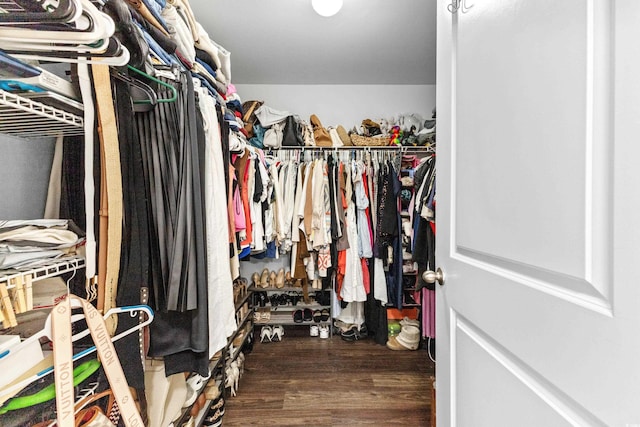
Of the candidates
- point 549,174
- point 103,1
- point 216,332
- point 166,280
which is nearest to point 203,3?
point 103,1

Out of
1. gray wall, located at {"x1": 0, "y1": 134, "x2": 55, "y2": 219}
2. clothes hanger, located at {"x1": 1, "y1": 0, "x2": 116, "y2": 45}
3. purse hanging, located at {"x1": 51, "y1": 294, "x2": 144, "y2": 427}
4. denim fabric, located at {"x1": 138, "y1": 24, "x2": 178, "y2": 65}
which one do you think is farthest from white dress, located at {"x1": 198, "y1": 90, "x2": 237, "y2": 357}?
clothes hanger, located at {"x1": 1, "y1": 0, "x2": 116, "y2": 45}

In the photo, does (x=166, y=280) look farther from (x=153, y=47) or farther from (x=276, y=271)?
(x=276, y=271)

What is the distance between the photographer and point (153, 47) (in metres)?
0.99

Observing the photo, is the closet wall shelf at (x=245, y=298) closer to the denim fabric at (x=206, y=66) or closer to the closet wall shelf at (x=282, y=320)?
the closet wall shelf at (x=282, y=320)

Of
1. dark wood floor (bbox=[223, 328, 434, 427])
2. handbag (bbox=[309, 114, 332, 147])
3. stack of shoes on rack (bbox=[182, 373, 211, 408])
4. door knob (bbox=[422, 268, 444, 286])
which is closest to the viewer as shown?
door knob (bbox=[422, 268, 444, 286])

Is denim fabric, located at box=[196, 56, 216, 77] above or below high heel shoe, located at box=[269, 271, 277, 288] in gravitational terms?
above

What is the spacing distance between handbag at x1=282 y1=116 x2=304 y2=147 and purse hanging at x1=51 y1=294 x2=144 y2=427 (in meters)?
2.17

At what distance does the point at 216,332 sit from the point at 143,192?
535 mm

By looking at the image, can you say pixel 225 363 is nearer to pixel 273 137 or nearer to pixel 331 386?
pixel 331 386

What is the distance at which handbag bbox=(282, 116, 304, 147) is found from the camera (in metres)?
2.61

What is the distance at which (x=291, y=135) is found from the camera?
2.60 metres

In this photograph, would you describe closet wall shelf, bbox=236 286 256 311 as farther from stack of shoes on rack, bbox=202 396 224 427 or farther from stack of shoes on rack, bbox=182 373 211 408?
stack of shoes on rack, bbox=182 373 211 408

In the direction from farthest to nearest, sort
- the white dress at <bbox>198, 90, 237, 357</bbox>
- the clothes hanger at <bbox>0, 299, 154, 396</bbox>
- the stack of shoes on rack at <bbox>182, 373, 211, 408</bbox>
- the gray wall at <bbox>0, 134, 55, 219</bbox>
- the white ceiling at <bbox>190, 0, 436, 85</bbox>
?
the white ceiling at <bbox>190, 0, 436, 85</bbox> → the stack of shoes on rack at <bbox>182, 373, 211, 408</bbox> → the white dress at <bbox>198, 90, 237, 357</bbox> → the gray wall at <bbox>0, 134, 55, 219</bbox> → the clothes hanger at <bbox>0, 299, 154, 396</bbox>

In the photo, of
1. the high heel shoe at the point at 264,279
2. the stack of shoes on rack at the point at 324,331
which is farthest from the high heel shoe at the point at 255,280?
the stack of shoes on rack at the point at 324,331
